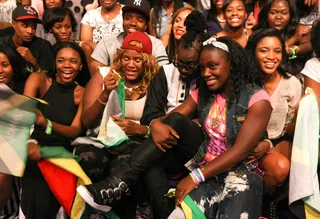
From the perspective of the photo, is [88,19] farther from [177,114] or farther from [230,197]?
[230,197]

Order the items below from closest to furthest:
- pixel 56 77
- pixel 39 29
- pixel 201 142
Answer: pixel 201 142, pixel 56 77, pixel 39 29

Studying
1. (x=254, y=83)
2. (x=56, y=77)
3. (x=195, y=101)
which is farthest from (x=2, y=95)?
(x=254, y=83)

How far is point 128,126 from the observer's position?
13.8 feet

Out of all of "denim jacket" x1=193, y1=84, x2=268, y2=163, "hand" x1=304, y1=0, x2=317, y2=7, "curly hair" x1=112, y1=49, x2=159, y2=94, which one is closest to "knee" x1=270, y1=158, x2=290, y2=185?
"denim jacket" x1=193, y1=84, x2=268, y2=163

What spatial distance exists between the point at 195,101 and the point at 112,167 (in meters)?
0.74

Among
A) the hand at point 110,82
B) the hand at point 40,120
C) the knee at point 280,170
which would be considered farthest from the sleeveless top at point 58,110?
the knee at point 280,170

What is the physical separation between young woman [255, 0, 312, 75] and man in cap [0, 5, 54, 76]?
2023 mm

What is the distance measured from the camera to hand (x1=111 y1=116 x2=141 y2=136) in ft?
13.8

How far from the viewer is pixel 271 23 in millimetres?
5254

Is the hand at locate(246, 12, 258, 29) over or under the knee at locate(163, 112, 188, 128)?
over

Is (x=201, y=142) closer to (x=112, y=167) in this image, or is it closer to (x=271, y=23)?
(x=112, y=167)

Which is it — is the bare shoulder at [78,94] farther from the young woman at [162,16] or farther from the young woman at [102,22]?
the young woman at [162,16]

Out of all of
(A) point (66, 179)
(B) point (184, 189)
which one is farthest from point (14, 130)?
(B) point (184, 189)

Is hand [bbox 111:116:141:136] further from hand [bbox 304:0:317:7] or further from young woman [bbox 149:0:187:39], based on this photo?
hand [bbox 304:0:317:7]
